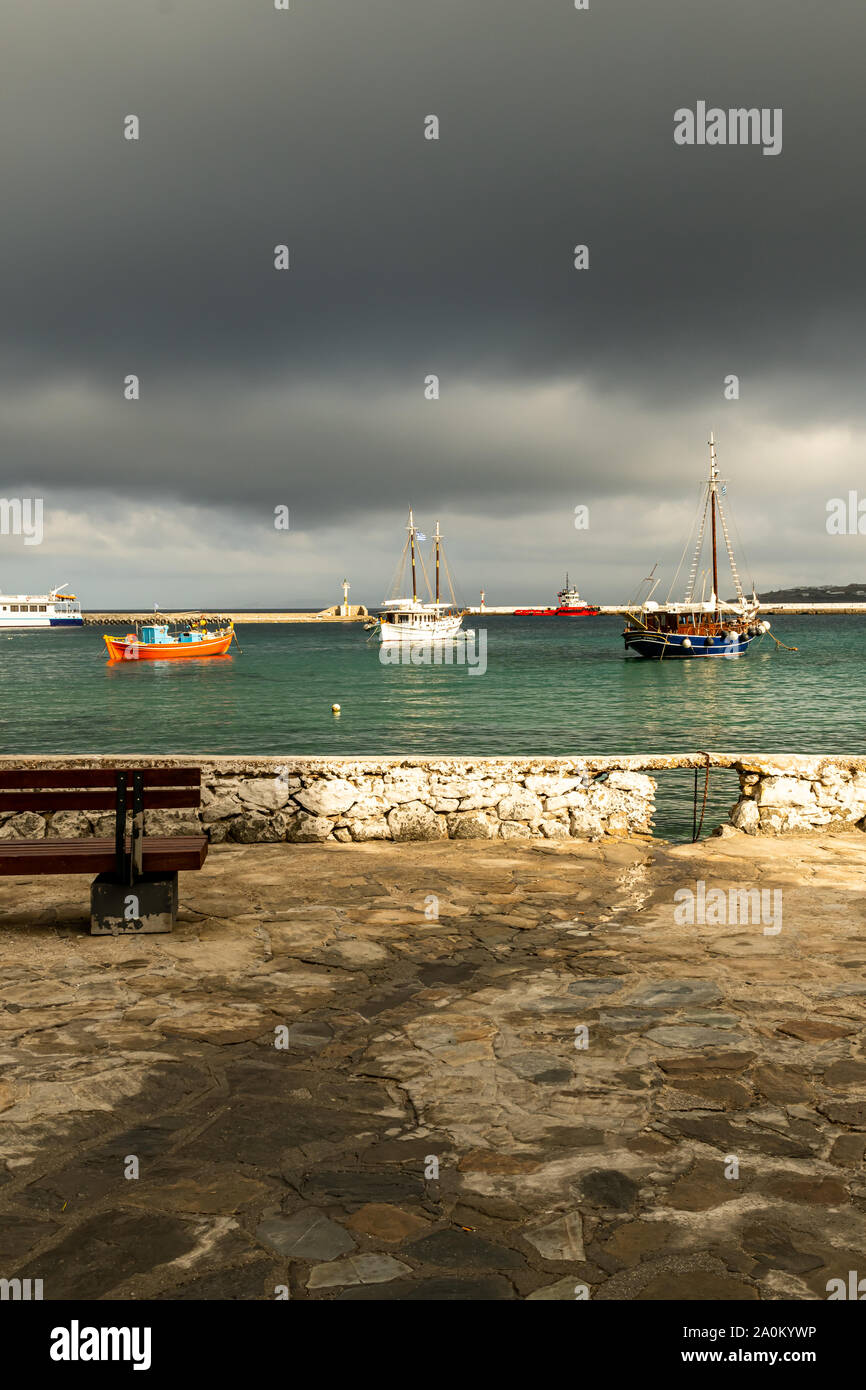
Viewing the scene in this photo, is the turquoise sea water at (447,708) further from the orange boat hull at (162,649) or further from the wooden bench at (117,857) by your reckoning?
the wooden bench at (117,857)

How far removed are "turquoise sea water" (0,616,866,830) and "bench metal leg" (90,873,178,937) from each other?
359 centimetres

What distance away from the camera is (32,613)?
19388cm

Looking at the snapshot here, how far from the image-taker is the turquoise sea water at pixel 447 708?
97.2 feet

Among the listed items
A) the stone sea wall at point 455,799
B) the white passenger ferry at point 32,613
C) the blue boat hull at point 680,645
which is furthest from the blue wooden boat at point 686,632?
the white passenger ferry at point 32,613

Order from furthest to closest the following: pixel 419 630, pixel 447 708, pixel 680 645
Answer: pixel 419 630 < pixel 680 645 < pixel 447 708

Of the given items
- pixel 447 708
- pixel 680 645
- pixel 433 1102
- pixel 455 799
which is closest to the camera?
pixel 433 1102

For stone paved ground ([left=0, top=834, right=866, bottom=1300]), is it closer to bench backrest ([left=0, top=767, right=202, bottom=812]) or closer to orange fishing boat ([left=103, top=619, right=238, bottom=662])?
bench backrest ([left=0, top=767, right=202, bottom=812])

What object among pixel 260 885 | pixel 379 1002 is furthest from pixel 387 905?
pixel 379 1002

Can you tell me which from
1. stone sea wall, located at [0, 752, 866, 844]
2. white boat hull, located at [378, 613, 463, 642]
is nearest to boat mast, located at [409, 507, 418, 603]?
white boat hull, located at [378, 613, 463, 642]

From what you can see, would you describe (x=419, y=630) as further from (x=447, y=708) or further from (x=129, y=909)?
(x=129, y=909)

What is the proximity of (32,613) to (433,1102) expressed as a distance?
682 ft

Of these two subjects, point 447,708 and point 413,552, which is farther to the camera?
point 413,552

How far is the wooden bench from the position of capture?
5785 millimetres

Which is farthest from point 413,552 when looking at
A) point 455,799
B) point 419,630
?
point 455,799
